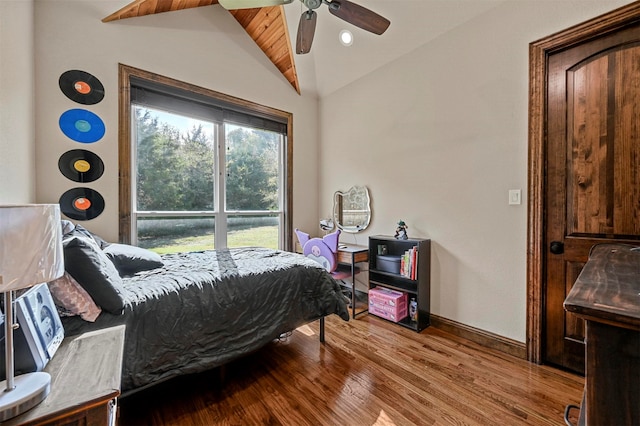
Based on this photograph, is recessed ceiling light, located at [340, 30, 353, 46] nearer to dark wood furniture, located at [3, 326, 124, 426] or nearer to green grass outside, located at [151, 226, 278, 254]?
green grass outside, located at [151, 226, 278, 254]

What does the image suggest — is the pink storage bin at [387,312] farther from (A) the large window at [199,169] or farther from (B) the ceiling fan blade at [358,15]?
(B) the ceiling fan blade at [358,15]

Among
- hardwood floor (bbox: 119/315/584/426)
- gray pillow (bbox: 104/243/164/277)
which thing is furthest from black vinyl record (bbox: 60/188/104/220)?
hardwood floor (bbox: 119/315/584/426)

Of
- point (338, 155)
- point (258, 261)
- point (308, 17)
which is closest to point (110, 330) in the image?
point (258, 261)

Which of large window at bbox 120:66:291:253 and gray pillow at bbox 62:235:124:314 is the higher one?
large window at bbox 120:66:291:253

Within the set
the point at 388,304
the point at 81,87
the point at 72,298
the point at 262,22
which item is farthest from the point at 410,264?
the point at 81,87

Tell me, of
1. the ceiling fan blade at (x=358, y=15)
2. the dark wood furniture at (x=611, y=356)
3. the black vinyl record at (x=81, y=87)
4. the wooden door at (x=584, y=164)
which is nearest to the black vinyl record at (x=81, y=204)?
the black vinyl record at (x=81, y=87)

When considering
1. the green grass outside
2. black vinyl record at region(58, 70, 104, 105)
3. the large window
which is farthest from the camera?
the green grass outside

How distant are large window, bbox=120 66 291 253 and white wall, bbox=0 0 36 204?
605mm

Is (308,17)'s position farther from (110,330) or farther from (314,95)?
(110,330)

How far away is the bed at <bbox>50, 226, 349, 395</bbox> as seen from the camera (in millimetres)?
1417

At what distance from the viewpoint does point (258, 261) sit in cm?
226

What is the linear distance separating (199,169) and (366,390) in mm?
2720

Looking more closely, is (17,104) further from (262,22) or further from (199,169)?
(262,22)

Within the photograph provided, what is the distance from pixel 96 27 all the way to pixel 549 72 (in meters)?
3.73
